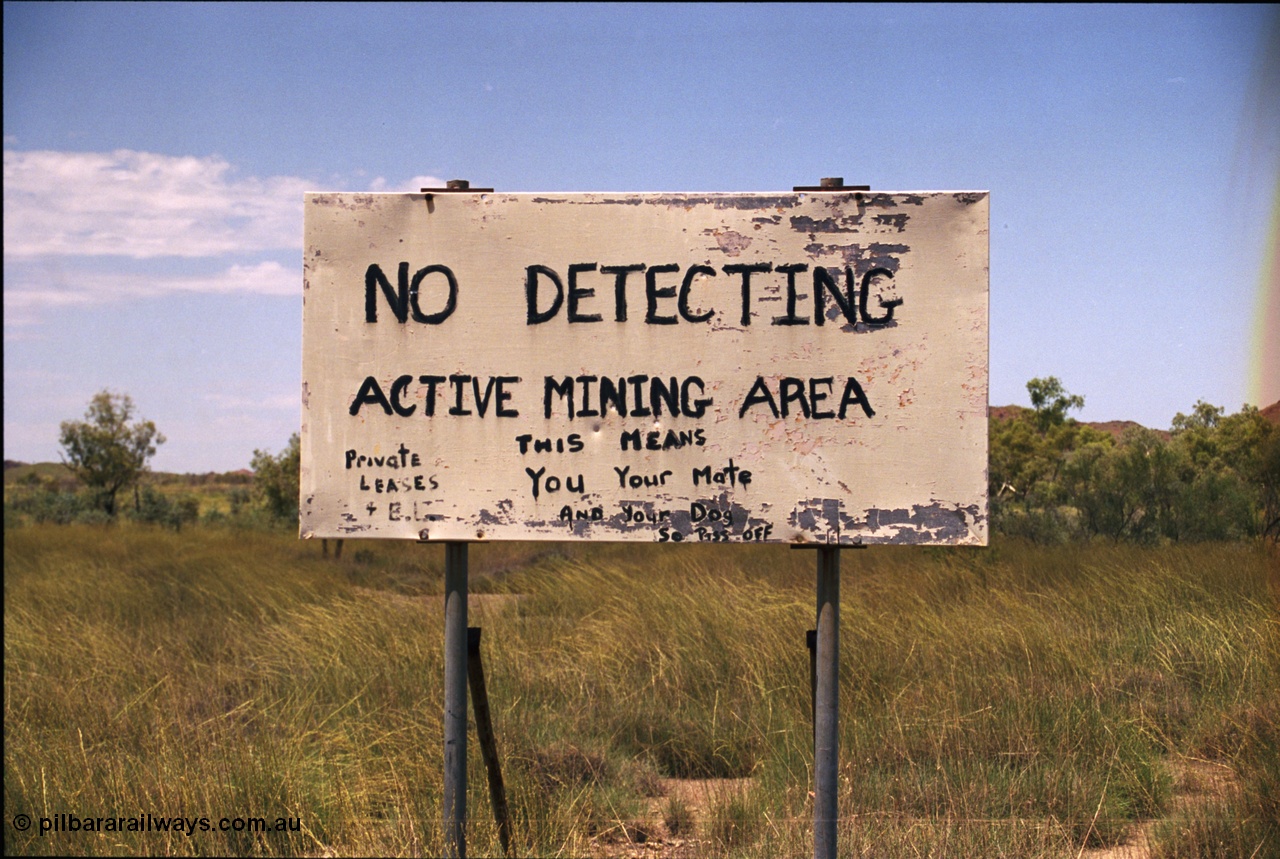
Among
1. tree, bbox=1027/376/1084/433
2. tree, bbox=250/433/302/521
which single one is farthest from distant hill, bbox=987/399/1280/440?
tree, bbox=250/433/302/521

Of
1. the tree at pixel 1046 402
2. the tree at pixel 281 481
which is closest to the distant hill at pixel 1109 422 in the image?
the tree at pixel 1046 402

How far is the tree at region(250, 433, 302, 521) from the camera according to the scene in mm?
22109

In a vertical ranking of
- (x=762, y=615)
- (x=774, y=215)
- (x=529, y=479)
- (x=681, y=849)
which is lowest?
(x=681, y=849)

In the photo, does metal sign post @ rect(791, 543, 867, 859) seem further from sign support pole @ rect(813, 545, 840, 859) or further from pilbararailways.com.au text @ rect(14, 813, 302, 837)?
pilbararailways.com.au text @ rect(14, 813, 302, 837)

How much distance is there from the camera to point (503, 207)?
298 centimetres

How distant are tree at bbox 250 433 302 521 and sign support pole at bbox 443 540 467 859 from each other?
1957 cm

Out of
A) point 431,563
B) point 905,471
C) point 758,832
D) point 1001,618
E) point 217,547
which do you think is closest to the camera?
point 905,471

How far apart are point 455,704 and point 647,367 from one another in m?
1.23

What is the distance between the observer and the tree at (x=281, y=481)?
22.1m

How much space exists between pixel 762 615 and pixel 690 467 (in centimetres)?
395

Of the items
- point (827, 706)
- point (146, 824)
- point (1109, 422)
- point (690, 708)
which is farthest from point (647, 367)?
point (1109, 422)

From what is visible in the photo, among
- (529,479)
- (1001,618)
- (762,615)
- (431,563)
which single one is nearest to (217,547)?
(431,563)

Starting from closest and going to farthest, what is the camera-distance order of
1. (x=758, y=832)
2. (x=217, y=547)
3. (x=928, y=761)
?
(x=758, y=832) < (x=928, y=761) < (x=217, y=547)

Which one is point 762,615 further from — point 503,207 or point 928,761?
point 503,207
